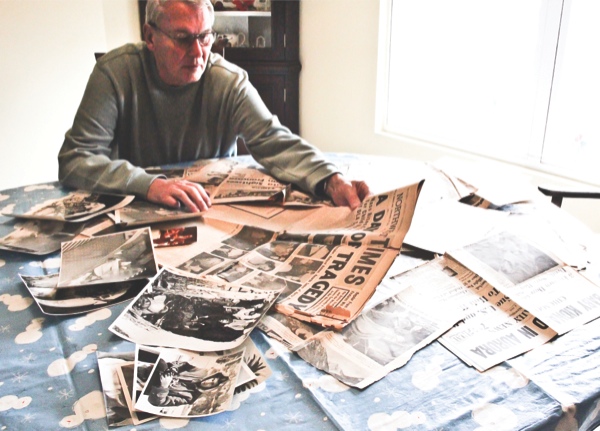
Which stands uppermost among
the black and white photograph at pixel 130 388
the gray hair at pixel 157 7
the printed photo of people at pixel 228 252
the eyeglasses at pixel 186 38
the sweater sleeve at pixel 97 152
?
the gray hair at pixel 157 7

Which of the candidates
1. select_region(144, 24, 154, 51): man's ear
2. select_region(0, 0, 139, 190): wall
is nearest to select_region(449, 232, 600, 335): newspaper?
select_region(144, 24, 154, 51): man's ear

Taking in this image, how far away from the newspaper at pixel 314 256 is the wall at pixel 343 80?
179 centimetres

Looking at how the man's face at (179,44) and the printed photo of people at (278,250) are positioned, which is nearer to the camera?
the printed photo of people at (278,250)

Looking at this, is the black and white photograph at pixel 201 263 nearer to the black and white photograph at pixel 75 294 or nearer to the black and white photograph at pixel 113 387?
the black and white photograph at pixel 75 294

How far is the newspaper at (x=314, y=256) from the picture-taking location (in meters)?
0.94

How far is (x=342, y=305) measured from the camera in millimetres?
919

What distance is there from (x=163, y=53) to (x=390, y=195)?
2.77 ft

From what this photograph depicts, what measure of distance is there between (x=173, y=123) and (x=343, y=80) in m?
1.75

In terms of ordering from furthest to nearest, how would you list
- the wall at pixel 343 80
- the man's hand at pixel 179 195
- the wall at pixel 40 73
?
the wall at pixel 343 80
the wall at pixel 40 73
the man's hand at pixel 179 195

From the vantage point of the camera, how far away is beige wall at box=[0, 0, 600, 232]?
8.86ft

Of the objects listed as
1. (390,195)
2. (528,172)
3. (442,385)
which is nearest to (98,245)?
(390,195)

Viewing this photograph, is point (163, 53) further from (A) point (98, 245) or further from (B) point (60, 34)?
(B) point (60, 34)

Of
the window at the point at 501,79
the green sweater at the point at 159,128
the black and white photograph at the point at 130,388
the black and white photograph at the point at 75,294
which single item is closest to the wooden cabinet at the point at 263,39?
the window at the point at 501,79

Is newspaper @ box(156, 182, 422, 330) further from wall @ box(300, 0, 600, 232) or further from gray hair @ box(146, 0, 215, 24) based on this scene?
wall @ box(300, 0, 600, 232)
